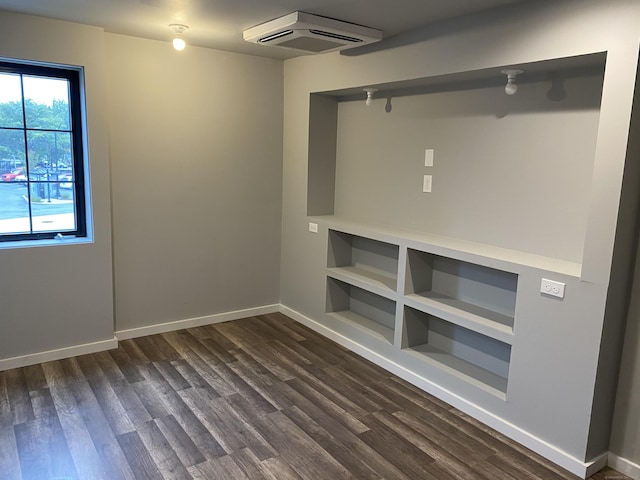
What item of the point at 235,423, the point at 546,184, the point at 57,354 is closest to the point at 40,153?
the point at 57,354

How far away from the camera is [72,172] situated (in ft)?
12.1

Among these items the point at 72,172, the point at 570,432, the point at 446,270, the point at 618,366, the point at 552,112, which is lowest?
the point at 570,432

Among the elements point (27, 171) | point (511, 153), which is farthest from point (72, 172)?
point (511, 153)

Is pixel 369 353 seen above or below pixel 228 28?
below

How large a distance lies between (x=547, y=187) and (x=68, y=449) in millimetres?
2975

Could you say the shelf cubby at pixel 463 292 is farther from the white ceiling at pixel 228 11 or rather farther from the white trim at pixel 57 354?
the white trim at pixel 57 354

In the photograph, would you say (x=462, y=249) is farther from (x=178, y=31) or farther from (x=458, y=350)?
(x=178, y=31)

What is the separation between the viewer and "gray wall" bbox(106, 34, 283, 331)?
12.7 ft

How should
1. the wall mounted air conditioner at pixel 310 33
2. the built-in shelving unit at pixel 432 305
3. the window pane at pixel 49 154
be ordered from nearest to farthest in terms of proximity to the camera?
the wall mounted air conditioner at pixel 310 33 < the built-in shelving unit at pixel 432 305 < the window pane at pixel 49 154

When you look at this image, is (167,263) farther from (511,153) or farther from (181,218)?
(511,153)

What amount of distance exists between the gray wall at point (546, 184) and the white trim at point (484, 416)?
3 cm

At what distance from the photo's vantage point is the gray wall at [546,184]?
2.29 m

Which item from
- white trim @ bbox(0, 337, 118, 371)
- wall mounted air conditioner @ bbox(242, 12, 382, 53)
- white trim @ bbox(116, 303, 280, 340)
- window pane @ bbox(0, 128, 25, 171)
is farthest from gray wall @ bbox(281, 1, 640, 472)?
window pane @ bbox(0, 128, 25, 171)

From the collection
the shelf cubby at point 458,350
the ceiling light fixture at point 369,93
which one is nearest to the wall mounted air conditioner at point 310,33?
the ceiling light fixture at point 369,93
